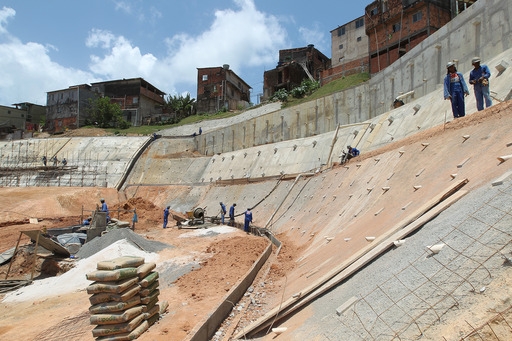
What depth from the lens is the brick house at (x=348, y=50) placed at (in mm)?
41906

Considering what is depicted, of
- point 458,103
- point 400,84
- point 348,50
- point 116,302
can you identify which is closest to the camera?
point 116,302

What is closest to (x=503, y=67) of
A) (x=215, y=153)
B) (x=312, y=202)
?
(x=312, y=202)

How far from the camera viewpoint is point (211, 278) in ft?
31.9

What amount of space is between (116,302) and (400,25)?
36205mm

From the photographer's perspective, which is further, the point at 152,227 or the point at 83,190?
the point at 83,190

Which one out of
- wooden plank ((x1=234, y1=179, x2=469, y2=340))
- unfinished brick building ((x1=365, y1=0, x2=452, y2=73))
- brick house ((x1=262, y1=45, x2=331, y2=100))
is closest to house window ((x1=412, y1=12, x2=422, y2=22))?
unfinished brick building ((x1=365, y1=0, x2=452, y2=73))

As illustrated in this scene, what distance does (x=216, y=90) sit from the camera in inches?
2280

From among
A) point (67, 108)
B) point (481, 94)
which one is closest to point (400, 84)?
point (481, 94)

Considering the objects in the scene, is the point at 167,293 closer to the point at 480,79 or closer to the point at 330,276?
the point at 330,276

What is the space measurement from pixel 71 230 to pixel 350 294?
17.6 metres

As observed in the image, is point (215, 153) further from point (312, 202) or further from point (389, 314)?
point (389, 314)

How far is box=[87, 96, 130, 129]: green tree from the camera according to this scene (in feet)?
176

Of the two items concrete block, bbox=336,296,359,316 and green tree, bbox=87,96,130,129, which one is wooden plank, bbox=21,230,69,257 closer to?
concrete block, bbox=336,296,359,316

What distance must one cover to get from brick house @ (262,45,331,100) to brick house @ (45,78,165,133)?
63.8ft
